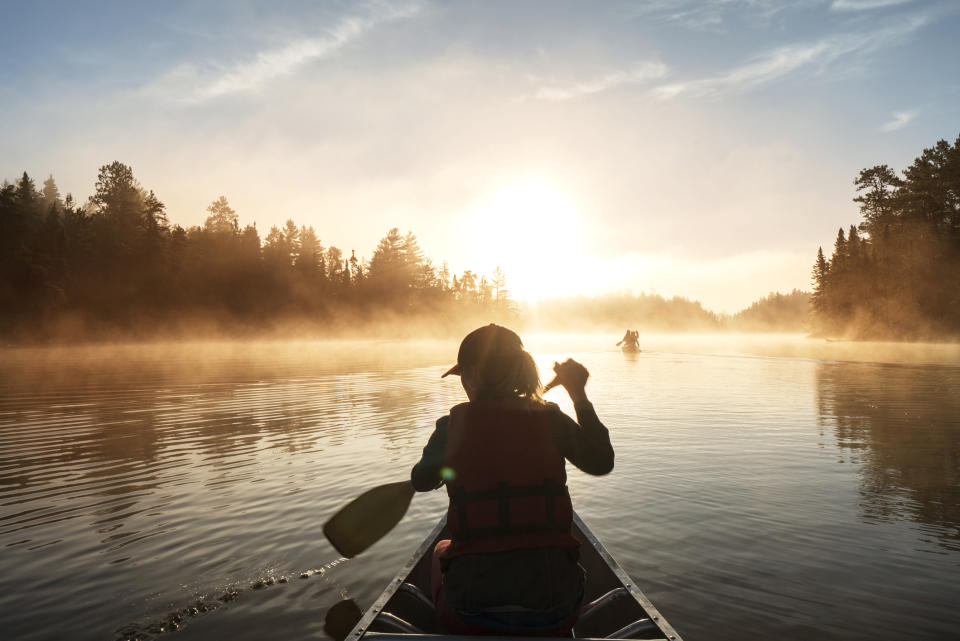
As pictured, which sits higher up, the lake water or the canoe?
the canoe

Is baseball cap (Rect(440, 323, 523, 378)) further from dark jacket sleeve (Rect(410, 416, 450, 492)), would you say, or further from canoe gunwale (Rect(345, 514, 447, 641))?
canoe gunwale (Rect(345, 514, 447, 641))

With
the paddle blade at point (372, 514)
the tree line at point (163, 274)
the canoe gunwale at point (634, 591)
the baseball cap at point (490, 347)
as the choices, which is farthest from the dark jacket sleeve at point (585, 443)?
the tree line at point (163, 274)

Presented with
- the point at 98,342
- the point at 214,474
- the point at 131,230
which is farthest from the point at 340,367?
the point at 131,230

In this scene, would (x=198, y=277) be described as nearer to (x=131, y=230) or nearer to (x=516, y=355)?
(x=131, y=230)

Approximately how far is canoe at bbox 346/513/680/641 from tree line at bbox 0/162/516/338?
79361mm

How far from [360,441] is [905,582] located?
10269 millimetres

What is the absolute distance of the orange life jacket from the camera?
2887mm

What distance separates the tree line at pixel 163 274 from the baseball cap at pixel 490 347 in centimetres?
8022

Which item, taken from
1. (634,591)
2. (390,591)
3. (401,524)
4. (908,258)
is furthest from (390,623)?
(908,258)

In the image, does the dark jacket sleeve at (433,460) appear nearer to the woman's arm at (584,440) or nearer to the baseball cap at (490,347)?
the baseball cap at (490,347)

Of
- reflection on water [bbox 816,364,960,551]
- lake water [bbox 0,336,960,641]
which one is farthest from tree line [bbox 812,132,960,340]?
lake water [bbox 0,336,960,641]

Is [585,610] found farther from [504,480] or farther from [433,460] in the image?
[433,460]

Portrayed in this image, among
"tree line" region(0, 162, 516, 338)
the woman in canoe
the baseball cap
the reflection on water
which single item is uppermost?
"tree line" region(0, 162, 516, 338)

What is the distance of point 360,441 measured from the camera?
12.9m
